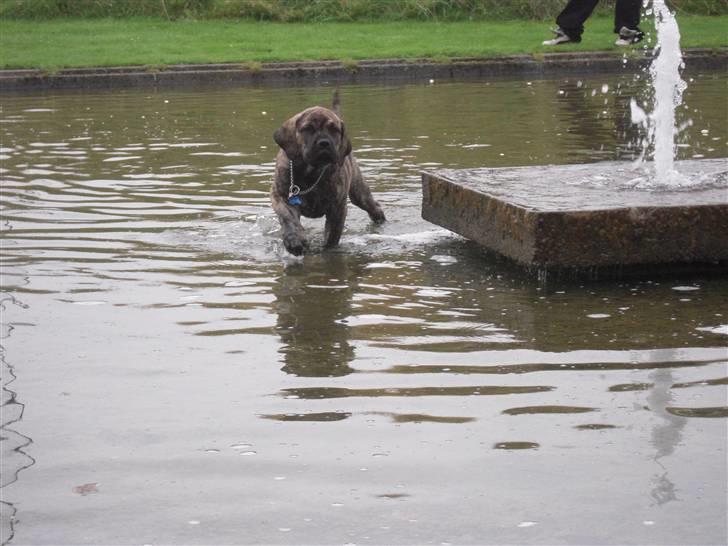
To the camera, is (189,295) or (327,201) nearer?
(189,295)

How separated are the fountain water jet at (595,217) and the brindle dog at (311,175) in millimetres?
650

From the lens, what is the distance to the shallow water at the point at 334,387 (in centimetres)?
440

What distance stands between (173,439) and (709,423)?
1990mm

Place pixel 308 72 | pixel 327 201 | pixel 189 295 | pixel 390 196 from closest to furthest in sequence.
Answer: pixel 189 295 < pixel 327 201 < pixel 390 196 < pixel 308 72

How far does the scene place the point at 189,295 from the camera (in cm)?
758

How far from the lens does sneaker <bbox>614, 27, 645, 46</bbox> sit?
76.2 feet

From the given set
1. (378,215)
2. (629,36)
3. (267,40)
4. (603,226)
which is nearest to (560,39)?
(629,36)

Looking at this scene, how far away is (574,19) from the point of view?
75.5 ft

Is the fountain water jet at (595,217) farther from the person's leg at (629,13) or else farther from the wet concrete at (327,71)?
the person's leg at (629,13)

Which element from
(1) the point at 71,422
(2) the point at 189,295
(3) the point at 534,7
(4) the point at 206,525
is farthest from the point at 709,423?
(3) the point at 534,7

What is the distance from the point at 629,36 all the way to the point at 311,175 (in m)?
15.3

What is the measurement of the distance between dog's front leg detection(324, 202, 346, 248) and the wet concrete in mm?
12562

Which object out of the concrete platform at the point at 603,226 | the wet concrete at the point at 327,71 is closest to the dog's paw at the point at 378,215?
the concrete platform at the point at 603,226

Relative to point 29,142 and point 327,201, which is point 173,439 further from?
point 29,142
